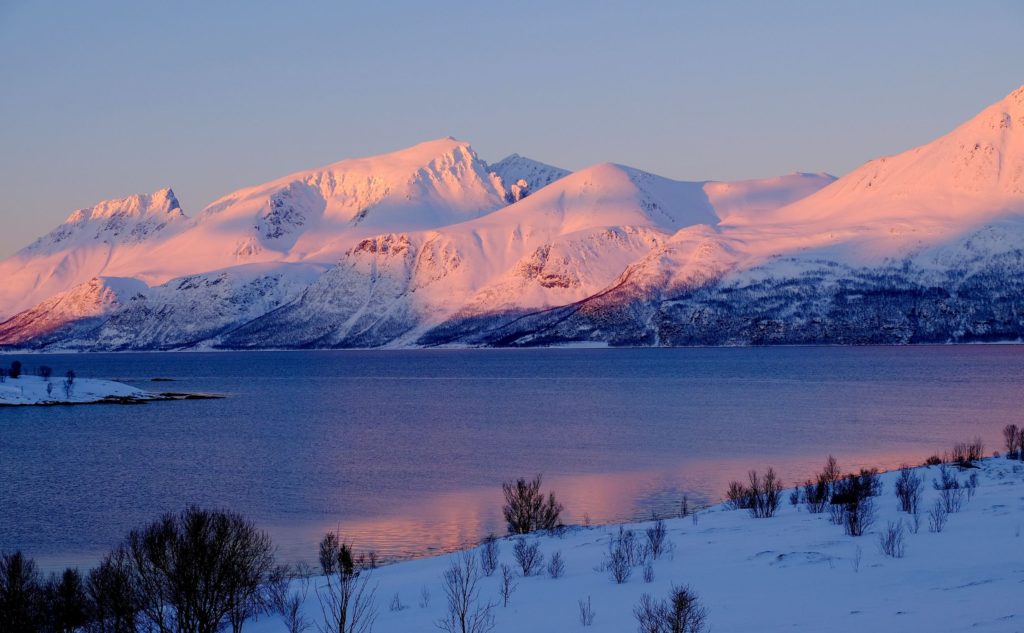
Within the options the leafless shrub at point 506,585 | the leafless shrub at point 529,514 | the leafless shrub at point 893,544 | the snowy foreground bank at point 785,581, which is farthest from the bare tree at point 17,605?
the leafless shrub at point 893,544

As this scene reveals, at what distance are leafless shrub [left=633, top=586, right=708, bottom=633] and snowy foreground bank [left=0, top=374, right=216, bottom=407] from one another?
110228mm

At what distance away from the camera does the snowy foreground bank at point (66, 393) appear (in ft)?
386

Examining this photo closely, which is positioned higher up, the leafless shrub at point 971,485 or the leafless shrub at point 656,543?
the leafless shrub at point 971,485

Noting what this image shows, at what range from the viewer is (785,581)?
20938 mm

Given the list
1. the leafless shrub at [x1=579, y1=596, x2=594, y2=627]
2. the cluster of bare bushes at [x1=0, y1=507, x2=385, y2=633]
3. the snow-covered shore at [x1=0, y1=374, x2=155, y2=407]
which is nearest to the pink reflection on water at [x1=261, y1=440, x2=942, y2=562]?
the cluster of bare bushes at [x1=0, y1=507, x2=385, y2=633]

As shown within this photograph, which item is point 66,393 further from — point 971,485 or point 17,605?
point 17,605

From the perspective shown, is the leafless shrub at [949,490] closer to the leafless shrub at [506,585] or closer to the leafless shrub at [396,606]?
the leafless shrub at [506,585]

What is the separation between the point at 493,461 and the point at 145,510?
2093 centimetres

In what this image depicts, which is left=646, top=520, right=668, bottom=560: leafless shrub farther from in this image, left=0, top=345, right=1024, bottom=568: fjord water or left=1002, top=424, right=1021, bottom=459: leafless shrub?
left=1002, top=424, right=1021, bottom=459: leafless shrub

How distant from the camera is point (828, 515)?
29.1m

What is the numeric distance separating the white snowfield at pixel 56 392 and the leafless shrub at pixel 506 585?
104 meters

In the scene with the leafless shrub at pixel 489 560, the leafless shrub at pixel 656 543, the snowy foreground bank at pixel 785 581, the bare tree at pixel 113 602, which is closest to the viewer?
the snowy foreground bank at pixel 785 581

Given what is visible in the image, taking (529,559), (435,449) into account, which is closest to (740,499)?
(529,559)

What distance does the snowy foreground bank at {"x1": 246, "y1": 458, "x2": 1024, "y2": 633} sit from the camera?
17766 mm
